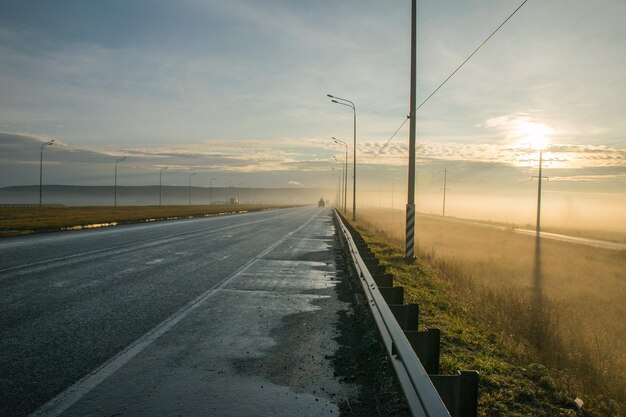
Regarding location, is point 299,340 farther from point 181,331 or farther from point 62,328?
point 62,328

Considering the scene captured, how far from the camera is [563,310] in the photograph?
11727 mm

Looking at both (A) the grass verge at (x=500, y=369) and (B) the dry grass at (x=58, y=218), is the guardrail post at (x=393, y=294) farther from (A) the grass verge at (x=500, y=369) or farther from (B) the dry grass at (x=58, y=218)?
(B) the dry grass at (x=58, y=218)

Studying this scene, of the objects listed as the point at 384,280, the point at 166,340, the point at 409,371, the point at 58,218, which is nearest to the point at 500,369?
the point at 409,371

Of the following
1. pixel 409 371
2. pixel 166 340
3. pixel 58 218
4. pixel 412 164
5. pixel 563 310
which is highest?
pixel 412 164

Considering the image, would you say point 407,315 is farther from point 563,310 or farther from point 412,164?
point 412,164

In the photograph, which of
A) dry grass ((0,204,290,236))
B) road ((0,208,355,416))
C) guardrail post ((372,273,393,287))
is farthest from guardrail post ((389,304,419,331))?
dry grass ((0,204,290,236))

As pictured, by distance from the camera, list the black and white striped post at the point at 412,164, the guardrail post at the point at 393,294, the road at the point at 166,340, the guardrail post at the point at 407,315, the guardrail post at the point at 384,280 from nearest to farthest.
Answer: the road at the point at 166,340 → the guardrail post at the point at 407,315 → the guardrail post at the point at 393,294 → the guardrail post at the point at 384,280 → the black and white striped post at the point at 412,164

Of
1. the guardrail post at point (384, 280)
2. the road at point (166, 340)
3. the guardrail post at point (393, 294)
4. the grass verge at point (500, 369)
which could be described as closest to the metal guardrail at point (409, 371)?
the guardrail post at point (393, 294)

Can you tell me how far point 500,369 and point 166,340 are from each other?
12.3ft

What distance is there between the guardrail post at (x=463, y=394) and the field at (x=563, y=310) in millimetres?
2141

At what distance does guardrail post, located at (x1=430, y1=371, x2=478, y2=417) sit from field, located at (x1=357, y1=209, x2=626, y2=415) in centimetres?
214

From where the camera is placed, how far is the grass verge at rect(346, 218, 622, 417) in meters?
4.03

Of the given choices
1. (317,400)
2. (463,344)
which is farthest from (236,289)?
(317,400)

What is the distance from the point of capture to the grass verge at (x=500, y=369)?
4.03m
